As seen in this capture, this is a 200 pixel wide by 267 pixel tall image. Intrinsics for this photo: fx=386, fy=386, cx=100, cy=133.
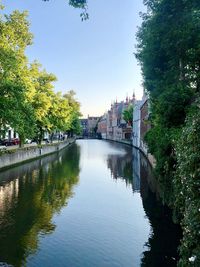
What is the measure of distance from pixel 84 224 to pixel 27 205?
6468mm

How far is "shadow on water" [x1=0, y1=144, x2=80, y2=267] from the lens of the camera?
18922 millimetres

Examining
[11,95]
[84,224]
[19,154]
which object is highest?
[11,95]

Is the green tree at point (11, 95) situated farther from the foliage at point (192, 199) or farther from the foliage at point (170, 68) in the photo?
the foliage at point (192, 199)

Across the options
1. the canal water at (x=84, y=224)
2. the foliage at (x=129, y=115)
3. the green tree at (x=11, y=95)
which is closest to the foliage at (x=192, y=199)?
the canal water at (x=84, y=224)

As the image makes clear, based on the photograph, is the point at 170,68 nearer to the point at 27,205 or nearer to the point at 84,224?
the point at 27,205

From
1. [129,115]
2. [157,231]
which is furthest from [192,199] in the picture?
[129,115]

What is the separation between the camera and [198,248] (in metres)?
9.96

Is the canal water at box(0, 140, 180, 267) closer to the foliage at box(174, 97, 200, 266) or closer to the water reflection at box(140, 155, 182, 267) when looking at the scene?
the water reflection at box(140, 155, 182, 267)

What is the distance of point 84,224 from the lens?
23.3m

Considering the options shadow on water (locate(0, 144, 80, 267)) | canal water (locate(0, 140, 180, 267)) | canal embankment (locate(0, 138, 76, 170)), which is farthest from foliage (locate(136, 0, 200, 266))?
canal embankment (locate(0, 138, 76, 170))

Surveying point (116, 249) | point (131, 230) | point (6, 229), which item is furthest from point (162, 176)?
point (6, 229)

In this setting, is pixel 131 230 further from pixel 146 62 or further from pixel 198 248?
pixel 146 62

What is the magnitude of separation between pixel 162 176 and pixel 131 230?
5.95 meters

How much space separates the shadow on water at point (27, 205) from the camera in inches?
745
